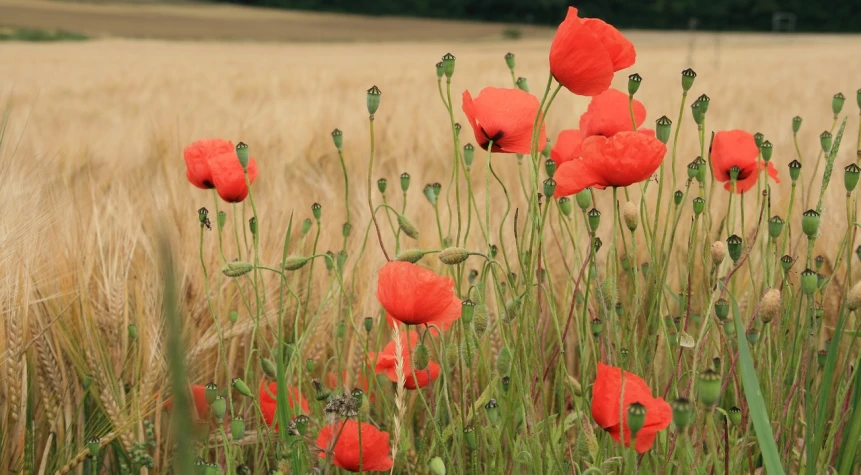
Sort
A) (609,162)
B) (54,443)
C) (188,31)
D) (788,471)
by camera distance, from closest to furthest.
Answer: (609,162) → (788,471) → (54,443) → (188,31)

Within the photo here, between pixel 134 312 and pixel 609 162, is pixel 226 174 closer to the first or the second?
pixel 134 312

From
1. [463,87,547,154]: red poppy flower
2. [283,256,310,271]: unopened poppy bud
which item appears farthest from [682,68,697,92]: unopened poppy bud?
[283,256,310,271]: unopened poppy bud

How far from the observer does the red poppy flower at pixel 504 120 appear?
0.82m

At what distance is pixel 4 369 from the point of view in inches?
35.4

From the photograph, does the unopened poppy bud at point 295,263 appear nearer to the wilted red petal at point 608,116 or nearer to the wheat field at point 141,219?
the wheat field at point 141,219

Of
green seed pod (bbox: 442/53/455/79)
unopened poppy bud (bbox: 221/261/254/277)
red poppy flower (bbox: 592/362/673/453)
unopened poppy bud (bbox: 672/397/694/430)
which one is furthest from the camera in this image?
green seed pod (bbox: 442/53/455/79)

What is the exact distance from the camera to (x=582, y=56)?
75 centimetres

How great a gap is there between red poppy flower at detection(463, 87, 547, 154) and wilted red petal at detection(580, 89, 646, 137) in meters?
0.11

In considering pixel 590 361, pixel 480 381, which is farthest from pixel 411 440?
pixel 590 361

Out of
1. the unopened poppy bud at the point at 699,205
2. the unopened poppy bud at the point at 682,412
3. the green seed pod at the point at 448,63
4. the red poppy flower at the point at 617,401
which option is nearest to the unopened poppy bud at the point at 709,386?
the unopened poppy bud at the point at 682,412

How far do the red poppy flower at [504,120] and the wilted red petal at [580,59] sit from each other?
64 millimetres

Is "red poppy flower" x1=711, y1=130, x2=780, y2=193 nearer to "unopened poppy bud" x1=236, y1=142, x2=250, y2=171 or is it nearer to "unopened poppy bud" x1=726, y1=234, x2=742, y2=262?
"unopened poppy bud" x1=726, y1=234, x2=742, y2=262

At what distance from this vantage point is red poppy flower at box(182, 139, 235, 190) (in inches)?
38.1

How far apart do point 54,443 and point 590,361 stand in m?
0.69
